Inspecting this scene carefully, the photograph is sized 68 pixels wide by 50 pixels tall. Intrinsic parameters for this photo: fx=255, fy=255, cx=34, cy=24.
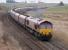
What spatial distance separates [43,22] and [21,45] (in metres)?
5.19

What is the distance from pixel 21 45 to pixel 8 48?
247cm

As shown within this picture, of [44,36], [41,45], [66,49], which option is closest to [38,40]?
[44,36]

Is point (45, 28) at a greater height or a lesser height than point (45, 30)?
→ greater

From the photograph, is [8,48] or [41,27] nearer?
[8,48]

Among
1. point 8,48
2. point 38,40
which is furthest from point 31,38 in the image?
point 8,48

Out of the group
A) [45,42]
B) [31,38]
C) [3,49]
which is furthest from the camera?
[31,38]

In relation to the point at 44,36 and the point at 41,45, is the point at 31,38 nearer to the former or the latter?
the point at 44,36

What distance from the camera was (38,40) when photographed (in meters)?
35.0

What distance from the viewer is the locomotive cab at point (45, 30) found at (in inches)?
1341

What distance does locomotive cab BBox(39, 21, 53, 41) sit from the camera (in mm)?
34062

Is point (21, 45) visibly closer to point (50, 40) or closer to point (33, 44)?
point (33, 44)

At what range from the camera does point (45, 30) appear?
3419cm

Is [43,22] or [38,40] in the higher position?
[43,22]

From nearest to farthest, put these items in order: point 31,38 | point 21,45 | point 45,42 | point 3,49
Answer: point 3,49 < point 21,45 < point 45,42 < point 31,38
